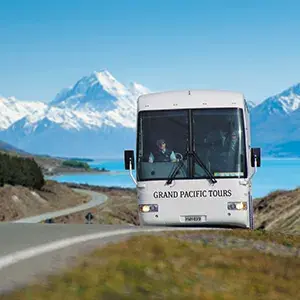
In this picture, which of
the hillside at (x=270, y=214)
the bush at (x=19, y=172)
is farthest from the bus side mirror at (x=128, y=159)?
the bush at (x=19, y=172)

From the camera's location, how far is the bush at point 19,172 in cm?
11688

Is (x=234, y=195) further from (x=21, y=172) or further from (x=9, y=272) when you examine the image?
(x=21, y=172)

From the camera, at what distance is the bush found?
383 ft

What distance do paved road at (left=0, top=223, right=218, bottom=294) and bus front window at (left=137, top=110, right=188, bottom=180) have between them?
11.9 feet

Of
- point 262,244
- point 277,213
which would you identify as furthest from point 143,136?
point 277,213

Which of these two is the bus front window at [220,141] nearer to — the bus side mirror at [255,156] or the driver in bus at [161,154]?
the bus side mirror at [255,156]

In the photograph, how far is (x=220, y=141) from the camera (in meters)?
26.2

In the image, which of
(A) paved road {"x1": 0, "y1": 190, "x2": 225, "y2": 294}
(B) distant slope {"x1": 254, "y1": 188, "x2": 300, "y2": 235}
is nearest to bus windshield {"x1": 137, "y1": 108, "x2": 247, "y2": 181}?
(A) paved road {"x1": 0, "y1": 190, "x2": 225, "y2": 294}

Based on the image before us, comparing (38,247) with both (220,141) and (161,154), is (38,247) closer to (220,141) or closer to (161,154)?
(161,154)

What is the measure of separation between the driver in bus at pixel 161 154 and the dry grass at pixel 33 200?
2679 inches

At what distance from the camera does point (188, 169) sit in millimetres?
26078

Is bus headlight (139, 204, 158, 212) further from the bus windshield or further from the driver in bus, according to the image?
the driver in bus

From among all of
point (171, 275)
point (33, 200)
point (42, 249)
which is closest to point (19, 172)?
point (33, 200)

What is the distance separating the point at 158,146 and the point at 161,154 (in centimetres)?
25
